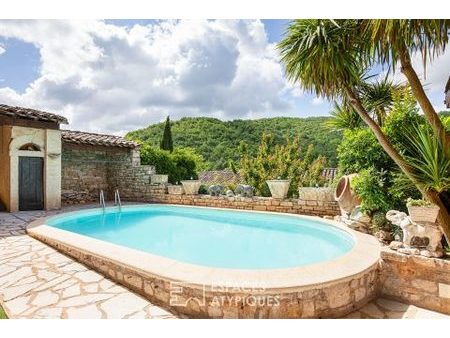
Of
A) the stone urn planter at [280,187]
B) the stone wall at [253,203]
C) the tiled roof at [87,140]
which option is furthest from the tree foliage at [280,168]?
the tiled roof at [87,140]

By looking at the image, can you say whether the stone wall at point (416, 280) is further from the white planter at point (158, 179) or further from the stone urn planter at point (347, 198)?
the white planter at point (158, 179)

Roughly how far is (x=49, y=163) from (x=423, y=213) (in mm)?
11457

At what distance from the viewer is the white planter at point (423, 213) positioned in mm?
4168

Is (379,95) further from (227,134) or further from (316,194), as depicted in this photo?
(227,134)

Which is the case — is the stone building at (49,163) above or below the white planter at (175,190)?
above

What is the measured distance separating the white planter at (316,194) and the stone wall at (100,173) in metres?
7.07

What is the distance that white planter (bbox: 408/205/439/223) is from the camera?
4.17 meters

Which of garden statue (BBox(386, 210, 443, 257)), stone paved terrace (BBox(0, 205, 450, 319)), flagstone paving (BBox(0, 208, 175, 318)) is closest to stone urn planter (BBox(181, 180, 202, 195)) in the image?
flagstone paving (BBox(0, 208, 175, 318))

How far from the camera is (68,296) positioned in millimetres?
3689

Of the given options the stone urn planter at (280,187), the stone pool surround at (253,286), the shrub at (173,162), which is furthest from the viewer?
the shrub at (173,162)

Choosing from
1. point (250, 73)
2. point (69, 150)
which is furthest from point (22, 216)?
point (250, 73)

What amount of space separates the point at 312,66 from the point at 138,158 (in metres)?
10.4

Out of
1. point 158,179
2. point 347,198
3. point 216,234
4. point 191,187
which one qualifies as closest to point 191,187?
point 191,187
